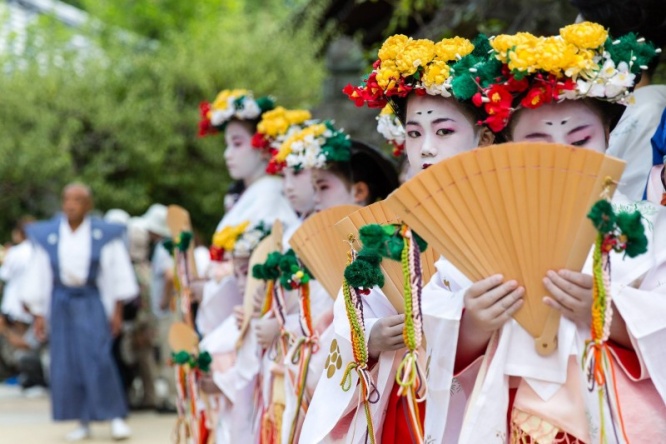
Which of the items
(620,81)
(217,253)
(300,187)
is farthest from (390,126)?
(217,253)

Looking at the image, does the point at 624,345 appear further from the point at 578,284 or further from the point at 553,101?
the point at 553,101

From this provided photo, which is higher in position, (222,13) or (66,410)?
(222,13)

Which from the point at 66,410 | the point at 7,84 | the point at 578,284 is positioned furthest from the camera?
the point at 7,84

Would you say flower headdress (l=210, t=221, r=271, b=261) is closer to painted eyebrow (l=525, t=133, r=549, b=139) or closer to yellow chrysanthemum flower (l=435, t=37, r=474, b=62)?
yellow chrysanthemum flower (l=435, t=37, r=474, b=62)

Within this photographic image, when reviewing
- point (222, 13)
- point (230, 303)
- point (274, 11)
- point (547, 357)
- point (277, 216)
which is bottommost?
point (547, 357)

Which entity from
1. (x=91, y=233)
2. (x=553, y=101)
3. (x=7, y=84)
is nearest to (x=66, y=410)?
(x=91, y=233)

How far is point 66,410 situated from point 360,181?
4989 mm

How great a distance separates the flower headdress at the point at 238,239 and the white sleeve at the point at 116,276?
13.0 feet

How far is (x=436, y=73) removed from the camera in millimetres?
3475

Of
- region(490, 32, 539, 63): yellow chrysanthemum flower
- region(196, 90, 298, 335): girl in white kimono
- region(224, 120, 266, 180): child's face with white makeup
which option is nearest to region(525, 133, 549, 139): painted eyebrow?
region(490, 32, 539, 63): yellow chrysanthemum flower

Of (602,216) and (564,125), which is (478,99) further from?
(602,216)

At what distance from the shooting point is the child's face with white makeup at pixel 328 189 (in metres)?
5.21

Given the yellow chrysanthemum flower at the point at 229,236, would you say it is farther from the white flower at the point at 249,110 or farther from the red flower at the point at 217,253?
the white flower at the point at 249,110

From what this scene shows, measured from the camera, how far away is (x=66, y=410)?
9.47 meters
